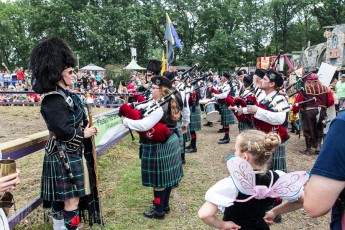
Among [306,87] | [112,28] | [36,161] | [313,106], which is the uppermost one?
[112,28]

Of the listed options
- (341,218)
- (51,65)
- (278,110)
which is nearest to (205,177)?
(278,110)

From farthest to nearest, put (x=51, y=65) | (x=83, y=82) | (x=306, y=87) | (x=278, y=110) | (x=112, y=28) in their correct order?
(x=112, y=28) → (x=83, y=82) → (x=306, y=87) → (x=278, y=110) → (x=51, y=65)

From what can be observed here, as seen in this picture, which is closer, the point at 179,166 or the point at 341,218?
the point at 341,218

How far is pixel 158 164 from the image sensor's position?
355 cm

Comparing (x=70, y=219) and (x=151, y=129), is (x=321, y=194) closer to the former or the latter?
(x=70, y=219)

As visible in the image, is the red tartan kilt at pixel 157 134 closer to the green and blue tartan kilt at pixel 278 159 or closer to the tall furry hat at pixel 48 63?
the tall furry hat at pixel 48 63

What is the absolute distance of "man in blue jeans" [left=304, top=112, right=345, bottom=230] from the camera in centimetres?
118

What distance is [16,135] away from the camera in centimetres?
760

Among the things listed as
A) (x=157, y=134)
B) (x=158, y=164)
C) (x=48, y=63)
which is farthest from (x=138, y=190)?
(x=48, y=63)

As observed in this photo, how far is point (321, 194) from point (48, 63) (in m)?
2.24

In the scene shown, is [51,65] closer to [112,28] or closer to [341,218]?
[341,218]

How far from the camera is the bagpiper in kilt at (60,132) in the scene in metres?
2.50

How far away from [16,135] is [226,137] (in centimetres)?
520

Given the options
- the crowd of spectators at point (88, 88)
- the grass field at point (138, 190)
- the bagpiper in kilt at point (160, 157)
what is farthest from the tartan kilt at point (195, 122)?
the bagpiper in kilt at point (160, 157)
